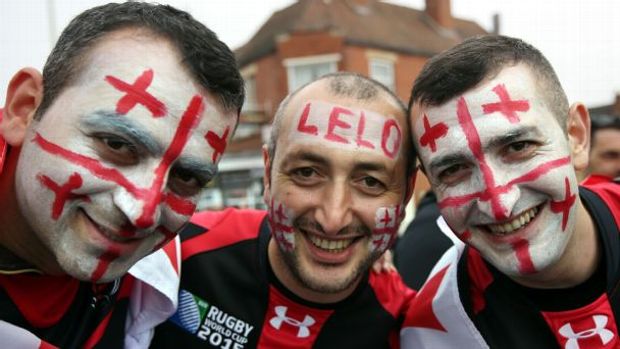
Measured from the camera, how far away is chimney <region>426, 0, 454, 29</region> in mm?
23672

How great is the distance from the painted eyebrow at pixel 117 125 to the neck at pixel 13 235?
1.07 ft

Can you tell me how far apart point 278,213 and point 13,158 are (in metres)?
1.11

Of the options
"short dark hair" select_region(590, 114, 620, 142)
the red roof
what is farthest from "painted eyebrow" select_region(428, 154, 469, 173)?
the red roof

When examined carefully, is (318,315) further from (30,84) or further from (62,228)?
(30,84)

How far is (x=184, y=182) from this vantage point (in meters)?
2.02

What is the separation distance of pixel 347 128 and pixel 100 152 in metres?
1.11

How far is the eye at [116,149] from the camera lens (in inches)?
70.8

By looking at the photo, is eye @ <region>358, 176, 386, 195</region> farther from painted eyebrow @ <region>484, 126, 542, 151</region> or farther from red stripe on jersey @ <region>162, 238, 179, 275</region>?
red stripe on jersey @ <region>162, 238, 179, 275</region>

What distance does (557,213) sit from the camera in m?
2.17

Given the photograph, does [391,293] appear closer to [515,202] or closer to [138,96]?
[515,202]

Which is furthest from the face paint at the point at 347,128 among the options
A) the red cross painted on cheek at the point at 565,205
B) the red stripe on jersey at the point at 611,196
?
the red stripe on jersey at the point at 611,196

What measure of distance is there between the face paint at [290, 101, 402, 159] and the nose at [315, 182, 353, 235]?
201mm

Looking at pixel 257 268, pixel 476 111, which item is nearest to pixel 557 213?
pixel 476 111

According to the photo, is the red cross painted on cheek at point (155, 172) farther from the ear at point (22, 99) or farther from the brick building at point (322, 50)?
the brick building at point (322, 50)
